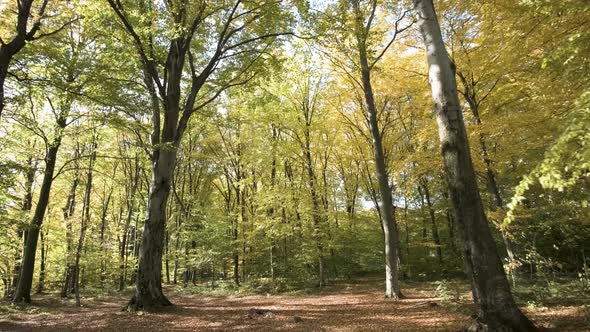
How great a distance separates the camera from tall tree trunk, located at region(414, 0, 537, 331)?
4.34 meters

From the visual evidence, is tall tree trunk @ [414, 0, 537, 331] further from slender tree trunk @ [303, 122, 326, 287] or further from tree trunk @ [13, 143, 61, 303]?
tree trunk @ [13, 143, 61, 303]

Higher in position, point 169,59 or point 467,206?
point 169,59

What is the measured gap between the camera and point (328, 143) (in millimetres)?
21094

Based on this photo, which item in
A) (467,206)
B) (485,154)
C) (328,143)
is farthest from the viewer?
(328,143)

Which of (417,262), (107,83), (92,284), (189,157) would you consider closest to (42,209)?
(107,83)

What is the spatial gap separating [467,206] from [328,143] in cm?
1652

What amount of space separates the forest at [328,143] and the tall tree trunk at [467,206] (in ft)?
0.08

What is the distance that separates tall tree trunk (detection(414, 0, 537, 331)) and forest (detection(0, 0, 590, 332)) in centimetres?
2

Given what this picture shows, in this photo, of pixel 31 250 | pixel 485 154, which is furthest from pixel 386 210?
pixel 31 250

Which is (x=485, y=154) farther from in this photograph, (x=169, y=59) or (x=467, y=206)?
(x=169, y=59)

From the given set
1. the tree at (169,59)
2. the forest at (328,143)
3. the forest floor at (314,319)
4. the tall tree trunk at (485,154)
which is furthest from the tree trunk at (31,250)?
the tall tree trunk at (485,154)

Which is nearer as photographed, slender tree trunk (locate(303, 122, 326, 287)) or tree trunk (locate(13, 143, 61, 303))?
tree trunk (locate(13, 143, 61, 303))

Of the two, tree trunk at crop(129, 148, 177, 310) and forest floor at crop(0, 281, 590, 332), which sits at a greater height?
tree trunk at crop(129, 148, 177, 310)

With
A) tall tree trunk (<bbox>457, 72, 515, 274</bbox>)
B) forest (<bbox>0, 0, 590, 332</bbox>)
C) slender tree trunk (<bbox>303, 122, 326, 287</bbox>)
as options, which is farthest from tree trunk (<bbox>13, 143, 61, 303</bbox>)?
tall tree trunk (<bbox>457, 72, 515, 274</bbox>)
